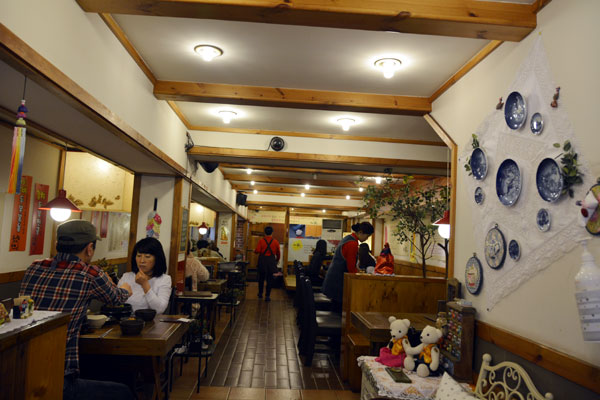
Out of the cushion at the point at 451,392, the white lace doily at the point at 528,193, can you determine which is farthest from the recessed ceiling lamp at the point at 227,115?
the cushion at the point at 451,392

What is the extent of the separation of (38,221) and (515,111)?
470 cm

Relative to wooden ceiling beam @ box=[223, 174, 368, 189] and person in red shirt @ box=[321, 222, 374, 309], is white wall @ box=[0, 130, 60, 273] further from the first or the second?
wooden ceiling beam @ box=[223, 174, 368, 189]

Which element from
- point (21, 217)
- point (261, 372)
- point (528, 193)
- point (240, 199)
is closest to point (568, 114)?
point (528, 193)

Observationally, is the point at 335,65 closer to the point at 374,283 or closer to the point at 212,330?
the point at 374,283

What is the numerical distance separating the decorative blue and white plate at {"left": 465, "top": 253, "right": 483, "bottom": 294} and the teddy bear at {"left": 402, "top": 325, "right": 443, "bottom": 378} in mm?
376

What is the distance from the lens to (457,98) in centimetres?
346

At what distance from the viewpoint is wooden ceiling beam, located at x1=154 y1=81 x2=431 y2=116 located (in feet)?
13.1

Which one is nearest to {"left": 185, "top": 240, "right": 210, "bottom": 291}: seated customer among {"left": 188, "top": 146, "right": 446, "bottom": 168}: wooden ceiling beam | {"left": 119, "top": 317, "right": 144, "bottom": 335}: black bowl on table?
{"left": 188, "top": 146, "right": 446, "bottom": 168}: wooden ceiling beam

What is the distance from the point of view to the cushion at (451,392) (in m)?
2.17

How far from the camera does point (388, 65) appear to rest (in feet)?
11.1

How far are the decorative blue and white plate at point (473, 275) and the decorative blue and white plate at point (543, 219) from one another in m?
0.71

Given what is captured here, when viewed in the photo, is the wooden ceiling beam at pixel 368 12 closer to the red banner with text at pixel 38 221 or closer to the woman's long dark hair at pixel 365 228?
the red banner with text at pixel 38 221

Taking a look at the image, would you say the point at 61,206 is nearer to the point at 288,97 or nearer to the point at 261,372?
the point at 288,97

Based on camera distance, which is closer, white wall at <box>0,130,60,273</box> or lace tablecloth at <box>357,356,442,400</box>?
lace tablecloth at <box>357,356,442,400</box>
